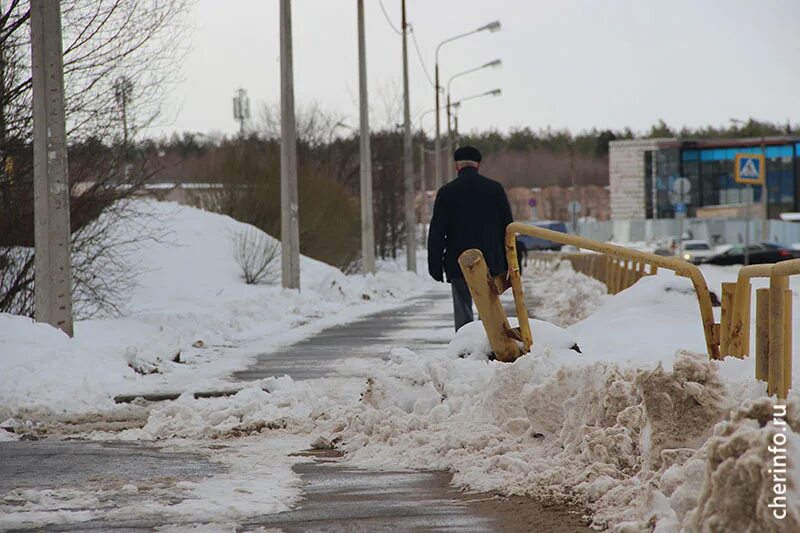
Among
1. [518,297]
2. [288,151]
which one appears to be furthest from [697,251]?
[518,297]

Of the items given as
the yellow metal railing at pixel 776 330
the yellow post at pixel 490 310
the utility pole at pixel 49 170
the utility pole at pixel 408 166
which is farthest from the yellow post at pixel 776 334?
the utility pole at pixel 408 166

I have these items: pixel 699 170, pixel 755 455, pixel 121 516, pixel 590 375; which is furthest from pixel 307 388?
pixel 699 170

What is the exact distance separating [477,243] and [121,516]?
597 cm

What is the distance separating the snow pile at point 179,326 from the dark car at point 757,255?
797 inches

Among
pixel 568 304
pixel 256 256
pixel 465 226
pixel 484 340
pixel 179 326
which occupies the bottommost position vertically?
pixel 568 304

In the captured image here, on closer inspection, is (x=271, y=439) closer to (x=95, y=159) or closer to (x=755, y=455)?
(x=755, y=455)

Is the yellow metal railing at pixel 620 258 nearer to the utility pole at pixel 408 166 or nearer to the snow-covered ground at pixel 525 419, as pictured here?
the snow-covered ground at pixel 525 419

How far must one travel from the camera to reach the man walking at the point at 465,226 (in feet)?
38.2

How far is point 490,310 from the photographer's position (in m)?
10.0

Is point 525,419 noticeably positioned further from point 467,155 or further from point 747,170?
point 747,170

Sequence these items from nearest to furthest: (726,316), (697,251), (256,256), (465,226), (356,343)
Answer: (726,316), (465,226), (356,343), (256,256), (697,251)

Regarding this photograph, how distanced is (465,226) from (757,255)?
44.7 m

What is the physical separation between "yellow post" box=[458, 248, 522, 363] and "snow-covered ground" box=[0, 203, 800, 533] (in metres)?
0.14

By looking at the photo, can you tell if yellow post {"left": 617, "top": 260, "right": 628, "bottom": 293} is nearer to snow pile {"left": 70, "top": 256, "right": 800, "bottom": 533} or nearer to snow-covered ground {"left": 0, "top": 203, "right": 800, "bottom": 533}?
snow-covered ground {"left": 0, "top": 203, "right": 800, "bottom": 533}
